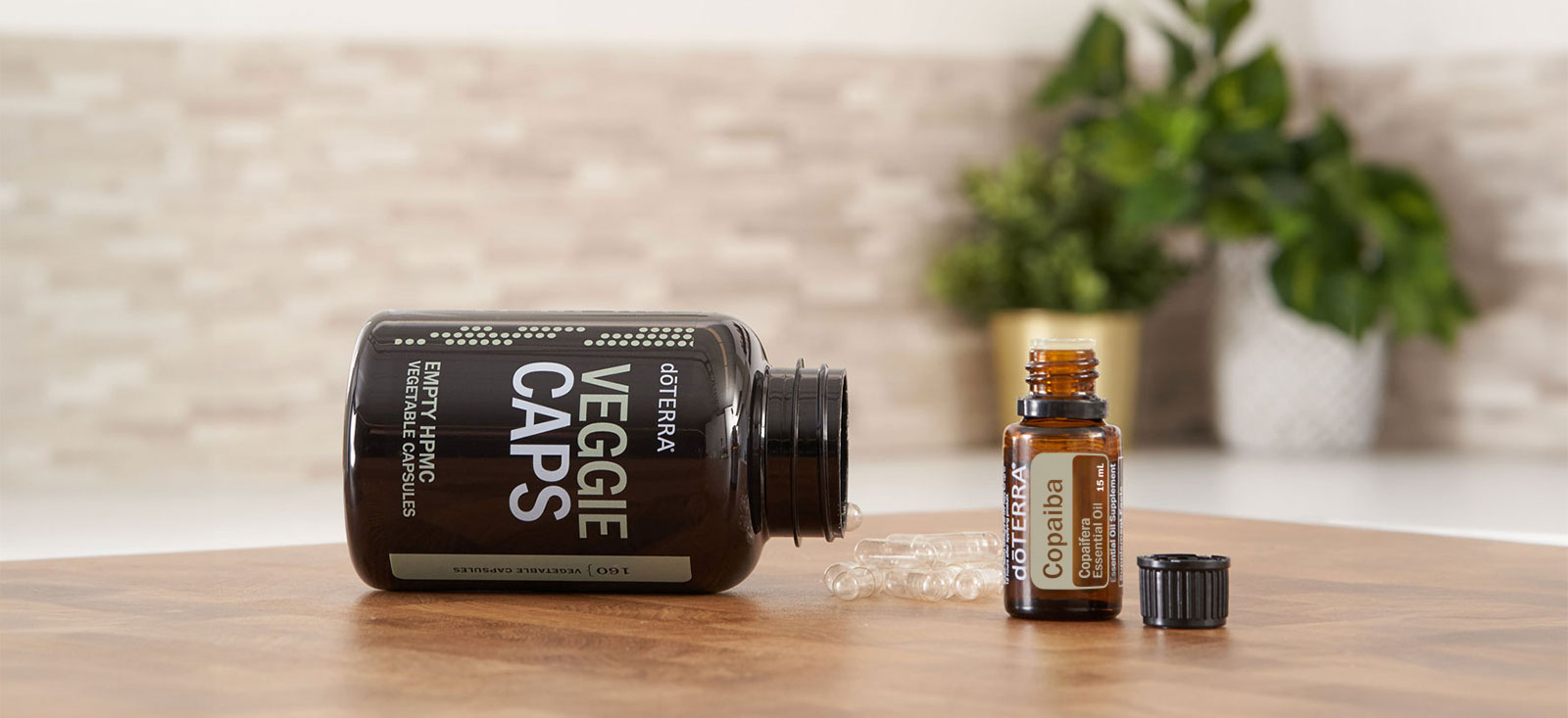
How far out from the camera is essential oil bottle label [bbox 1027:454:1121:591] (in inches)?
39.2

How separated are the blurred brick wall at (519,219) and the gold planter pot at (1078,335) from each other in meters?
0.12

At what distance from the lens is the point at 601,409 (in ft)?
3.52

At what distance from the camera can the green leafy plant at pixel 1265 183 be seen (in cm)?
395

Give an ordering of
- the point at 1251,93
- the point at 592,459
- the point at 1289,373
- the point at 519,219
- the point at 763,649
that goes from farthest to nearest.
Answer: the point at 1289,373
the point at 1251,93
the point at 519,219
the point at 592,459
the point at 763,649

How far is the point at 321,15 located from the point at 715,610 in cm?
281

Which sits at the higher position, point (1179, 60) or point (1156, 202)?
point (1179, 60)

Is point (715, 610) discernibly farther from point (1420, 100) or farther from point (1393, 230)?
point (1420, 100)

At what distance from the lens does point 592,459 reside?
1.06 m

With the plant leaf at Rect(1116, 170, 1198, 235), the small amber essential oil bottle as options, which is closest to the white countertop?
the plant leaf at Rect(1116, 170, 1198, 235)

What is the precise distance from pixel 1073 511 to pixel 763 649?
0.20 meters

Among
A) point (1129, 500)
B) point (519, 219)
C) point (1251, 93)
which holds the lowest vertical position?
point (1129, 500)

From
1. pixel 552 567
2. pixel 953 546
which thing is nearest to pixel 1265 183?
pixel 953 546

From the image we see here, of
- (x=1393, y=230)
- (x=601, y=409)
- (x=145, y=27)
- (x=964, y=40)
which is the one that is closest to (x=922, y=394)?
(x=964, y=40)

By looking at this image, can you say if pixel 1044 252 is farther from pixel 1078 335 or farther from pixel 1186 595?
pixel 1186 595
